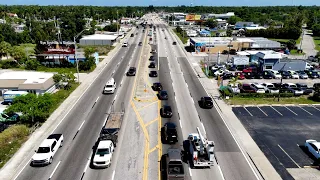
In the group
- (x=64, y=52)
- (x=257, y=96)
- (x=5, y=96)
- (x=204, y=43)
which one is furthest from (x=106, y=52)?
(x=257, y=96)

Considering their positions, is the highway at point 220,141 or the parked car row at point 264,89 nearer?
the highway at point 220,141

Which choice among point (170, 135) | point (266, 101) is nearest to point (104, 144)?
point (170, 135)

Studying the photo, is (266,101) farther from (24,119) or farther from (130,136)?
(24,119)

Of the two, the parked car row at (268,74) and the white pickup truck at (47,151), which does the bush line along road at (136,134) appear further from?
the parked car row at (268,74)

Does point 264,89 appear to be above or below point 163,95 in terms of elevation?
above

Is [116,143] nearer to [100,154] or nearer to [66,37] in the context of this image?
[100,154]

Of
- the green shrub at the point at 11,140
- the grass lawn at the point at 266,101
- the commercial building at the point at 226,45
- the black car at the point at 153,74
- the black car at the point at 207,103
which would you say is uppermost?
the commercial building at the point at 226,45

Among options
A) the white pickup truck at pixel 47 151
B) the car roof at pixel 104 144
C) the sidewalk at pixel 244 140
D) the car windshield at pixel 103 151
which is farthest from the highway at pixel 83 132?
the sidewalk at pixel 244 140
